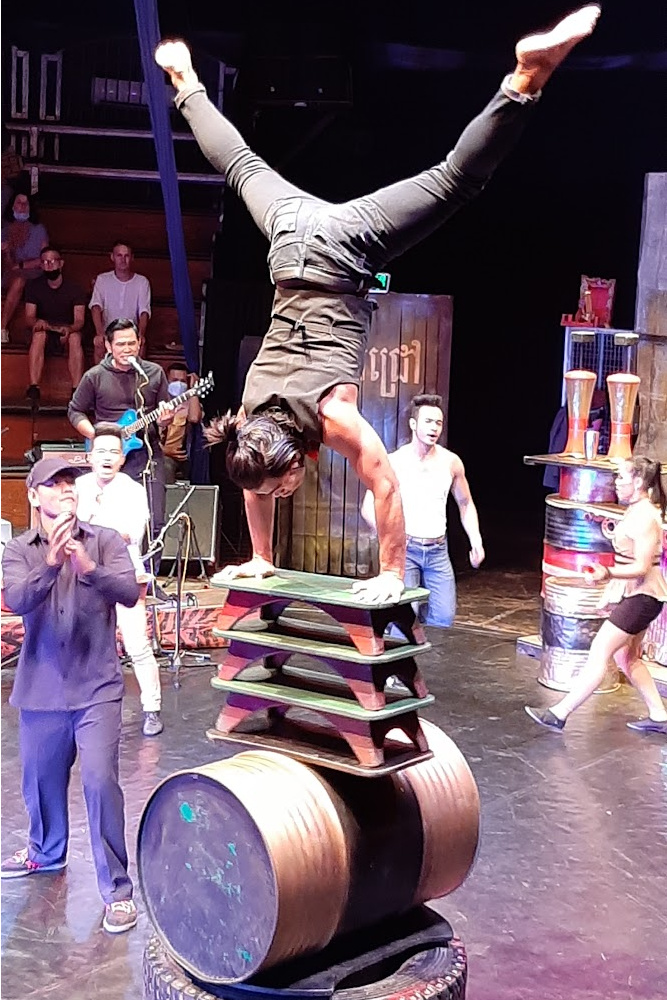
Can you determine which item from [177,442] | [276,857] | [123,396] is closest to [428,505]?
[123,396]

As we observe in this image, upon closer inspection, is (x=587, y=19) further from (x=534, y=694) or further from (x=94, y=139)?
(x=94, y=139)

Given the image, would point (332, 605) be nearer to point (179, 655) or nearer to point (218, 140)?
point (218, 140)

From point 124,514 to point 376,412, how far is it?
3459 mm

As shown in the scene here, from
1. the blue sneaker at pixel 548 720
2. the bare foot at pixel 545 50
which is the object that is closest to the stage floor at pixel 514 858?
the blue sneaker at pixel 548 720

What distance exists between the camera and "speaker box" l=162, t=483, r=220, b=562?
8.35m

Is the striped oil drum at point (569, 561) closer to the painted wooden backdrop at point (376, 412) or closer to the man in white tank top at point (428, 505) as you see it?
the man in white tank top at point (428, 505)

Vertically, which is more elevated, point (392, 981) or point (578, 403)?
point (578, 403)

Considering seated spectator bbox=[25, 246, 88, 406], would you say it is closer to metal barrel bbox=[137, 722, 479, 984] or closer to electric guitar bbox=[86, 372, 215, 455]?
electric guitar bbox=[86, 372, 215, 455]

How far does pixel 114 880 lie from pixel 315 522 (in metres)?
5.05

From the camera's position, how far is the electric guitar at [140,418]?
6871 millimetres

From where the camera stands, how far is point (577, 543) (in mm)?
7027

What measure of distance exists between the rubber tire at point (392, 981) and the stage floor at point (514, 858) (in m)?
0.51

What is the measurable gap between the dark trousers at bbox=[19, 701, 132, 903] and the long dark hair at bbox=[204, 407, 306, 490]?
4.24 feet

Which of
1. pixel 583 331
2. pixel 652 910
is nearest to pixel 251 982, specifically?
pixel 652 910
